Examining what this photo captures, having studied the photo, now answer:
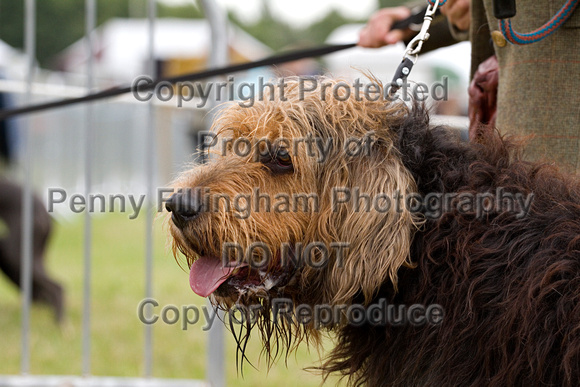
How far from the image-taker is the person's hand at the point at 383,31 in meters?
3.71

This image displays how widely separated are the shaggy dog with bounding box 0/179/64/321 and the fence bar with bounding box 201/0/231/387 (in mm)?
3157

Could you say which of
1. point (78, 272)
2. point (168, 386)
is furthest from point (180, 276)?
point (168, 386)

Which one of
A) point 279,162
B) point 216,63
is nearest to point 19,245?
point 216,63

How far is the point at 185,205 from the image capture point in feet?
7.25

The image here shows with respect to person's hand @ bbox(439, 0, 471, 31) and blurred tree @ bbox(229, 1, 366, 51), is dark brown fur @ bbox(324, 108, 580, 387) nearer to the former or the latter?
person's hand @ bbox(439, 0, 471, 31)

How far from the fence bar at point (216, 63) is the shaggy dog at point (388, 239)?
1747 millimetres

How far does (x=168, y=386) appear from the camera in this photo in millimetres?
4289

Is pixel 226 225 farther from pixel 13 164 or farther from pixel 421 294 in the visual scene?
pixel 13 164

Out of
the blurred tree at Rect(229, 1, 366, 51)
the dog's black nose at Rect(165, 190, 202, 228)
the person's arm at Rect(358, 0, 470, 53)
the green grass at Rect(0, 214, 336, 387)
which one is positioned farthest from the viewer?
the blurred tree at Rect(229, 1, 366, 51)

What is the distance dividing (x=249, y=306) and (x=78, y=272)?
24.7 feet

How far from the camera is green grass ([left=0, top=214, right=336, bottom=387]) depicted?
5199 mm

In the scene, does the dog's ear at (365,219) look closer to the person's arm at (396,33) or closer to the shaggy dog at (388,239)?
the shaggy dog at (388,239)

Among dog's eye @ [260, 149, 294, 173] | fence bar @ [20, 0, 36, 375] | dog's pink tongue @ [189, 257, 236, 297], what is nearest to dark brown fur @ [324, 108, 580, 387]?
dog's eye @ [260, 149, 294, 173]

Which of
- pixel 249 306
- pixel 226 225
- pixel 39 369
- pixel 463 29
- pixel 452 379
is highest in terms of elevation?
pixel 463 29
